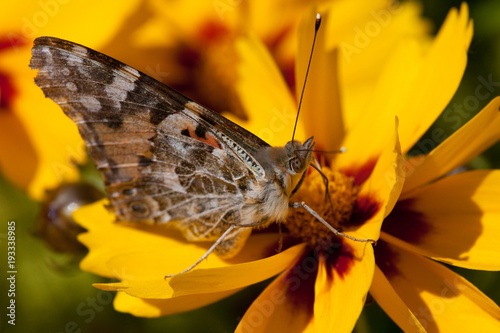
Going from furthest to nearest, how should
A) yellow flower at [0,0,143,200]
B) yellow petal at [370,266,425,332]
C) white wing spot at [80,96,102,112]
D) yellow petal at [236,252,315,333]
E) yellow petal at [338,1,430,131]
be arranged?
yellow petal at [338,1,430,131], yellow flower at [0,0,143,200], white wing spot at [80,96,102,112], yellow petal at [236,252,315,333], yellow petal at [370,266,425,332]

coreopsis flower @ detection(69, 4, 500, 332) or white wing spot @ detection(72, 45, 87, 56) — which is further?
white wing spot @ detection(72, 45, 87, 56)

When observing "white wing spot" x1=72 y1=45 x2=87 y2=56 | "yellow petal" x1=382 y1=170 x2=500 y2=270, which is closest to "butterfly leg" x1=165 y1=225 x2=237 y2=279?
"yellow petal" x1=382 y1=170 x2=500 y2=270

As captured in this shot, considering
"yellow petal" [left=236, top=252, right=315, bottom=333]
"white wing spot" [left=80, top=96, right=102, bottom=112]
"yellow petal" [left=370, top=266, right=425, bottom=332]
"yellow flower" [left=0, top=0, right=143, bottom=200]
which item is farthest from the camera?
"yellow flower" [left=0, top=0, right=143, bottom=200]

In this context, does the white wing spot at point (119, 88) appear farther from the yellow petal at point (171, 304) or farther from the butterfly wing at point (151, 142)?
the yellow petal at point (171, 304)

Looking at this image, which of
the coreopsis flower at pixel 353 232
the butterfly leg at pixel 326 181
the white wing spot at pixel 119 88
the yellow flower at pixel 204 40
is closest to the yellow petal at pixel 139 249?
the coreopsis flower at pixel 353 232

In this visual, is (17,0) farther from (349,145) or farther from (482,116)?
(482,116)

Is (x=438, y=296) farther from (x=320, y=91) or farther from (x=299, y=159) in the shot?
(x=320, y=91)

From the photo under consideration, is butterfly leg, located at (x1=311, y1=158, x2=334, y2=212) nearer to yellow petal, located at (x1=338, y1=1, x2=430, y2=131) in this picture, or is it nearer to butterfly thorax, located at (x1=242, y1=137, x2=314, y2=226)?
butterfly thorax, located at (x1=242, y1=137, x2=314, y2=226)
